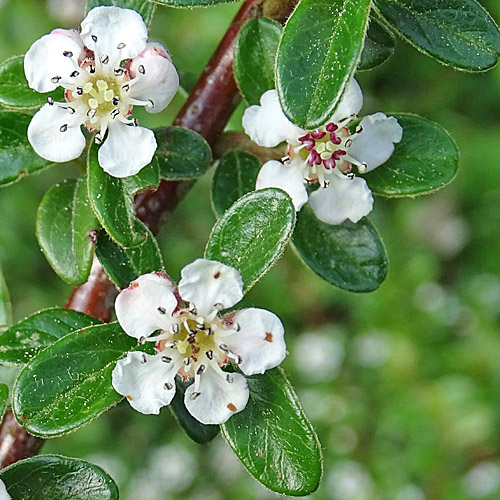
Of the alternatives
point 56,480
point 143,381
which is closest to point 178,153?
point 143,381

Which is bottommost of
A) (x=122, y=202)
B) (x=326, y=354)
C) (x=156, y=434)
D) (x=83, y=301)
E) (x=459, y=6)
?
(x=156, y=434)

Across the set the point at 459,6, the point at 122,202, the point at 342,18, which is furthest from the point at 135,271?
the point at 459,6

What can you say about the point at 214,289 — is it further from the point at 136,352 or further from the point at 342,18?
the point at 342,18

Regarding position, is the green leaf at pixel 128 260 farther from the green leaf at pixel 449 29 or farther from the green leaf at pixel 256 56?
the green leaf at pixel 449 29

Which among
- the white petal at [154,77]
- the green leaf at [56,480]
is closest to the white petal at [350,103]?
the white petal at [154,77]

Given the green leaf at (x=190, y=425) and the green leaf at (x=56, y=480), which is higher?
the green leaf at (x=56, y=480)

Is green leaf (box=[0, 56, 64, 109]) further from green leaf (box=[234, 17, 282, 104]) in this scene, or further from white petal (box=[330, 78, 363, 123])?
white petal (box=[330, 78, 363, 123])

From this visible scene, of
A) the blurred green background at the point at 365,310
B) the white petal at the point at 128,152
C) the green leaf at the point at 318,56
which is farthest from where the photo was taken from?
the blurred green background at the point at 365,310
